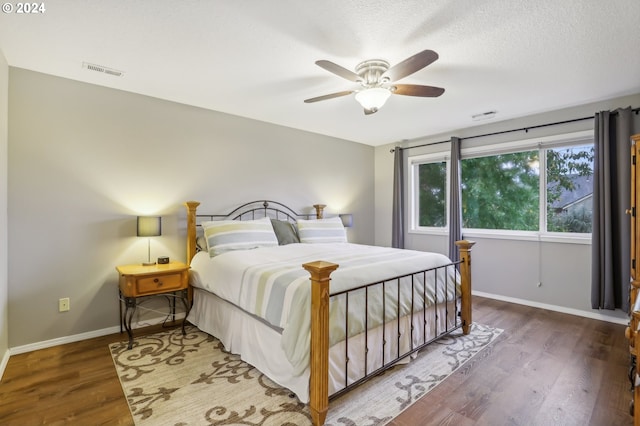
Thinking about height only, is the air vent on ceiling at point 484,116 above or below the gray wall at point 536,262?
above

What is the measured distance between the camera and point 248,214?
4062 millimetres

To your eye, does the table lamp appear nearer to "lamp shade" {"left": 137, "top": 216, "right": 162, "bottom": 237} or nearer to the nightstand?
"lamp shade" {"left": 137, "top": 216, "right": 162, "bottom": 237}

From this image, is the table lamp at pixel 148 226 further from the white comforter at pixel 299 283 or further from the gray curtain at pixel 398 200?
the gray curtain at pixel 398 200

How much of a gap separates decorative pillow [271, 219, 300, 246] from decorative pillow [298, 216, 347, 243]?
0.09 meters

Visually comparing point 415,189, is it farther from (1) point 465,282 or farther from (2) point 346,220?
(1) point 465,282

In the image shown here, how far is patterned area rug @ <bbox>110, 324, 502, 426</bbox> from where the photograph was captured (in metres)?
1.84

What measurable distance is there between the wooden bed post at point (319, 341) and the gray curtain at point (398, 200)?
3722mm

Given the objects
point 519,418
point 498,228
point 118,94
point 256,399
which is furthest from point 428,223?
point 118,94

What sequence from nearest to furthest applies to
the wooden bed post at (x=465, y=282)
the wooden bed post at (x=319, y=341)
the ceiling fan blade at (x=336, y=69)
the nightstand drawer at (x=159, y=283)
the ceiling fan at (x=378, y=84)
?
the wooden bed post at (x=319, y=341), the ceiling fan blade at (x=336, y=69), the ceiling fan at (x=378, y=84), the nightstand drawer at (x=159, y=283), the wooden bed post at (x=465, y=282)

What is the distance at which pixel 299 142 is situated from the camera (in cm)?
465

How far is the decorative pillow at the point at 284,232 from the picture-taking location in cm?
376

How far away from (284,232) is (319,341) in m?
2.15

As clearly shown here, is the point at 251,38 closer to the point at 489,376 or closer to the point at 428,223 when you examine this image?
the point at 489,376

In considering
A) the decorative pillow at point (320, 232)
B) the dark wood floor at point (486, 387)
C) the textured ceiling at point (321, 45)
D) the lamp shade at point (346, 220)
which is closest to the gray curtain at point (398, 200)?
the lamp shade at point (346, 220)
